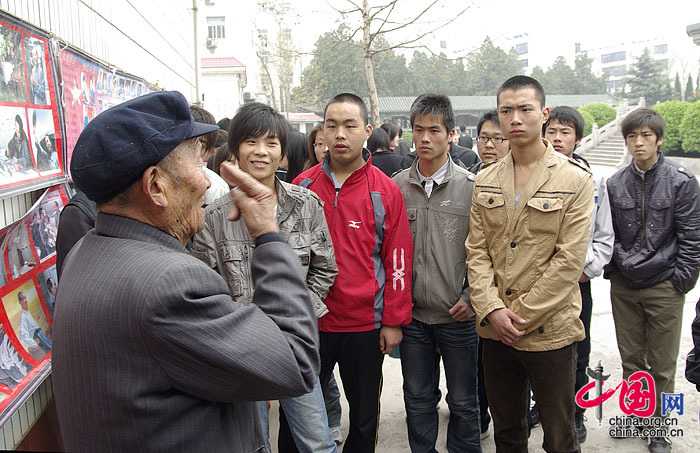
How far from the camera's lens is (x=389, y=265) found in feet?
9.50

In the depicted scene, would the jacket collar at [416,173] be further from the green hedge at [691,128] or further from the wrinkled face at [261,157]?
Result: the green hedge at [691,128]

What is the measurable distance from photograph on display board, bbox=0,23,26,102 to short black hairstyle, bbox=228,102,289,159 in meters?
0.92

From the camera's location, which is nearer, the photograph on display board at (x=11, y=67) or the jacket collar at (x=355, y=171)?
the photograph on display board at (x=11, y=67)

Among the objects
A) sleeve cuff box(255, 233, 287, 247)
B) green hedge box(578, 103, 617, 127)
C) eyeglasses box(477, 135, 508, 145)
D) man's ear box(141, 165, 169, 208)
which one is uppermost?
green hedge box(578, 103, 617, 127)

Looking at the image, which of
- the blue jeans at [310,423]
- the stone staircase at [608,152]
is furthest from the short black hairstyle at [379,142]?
the stone staircase at [608,152]

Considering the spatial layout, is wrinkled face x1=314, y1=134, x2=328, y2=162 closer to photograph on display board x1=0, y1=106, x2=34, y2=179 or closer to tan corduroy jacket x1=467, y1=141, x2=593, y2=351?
tan corduroy jacket x1=467, y1=141, x2=593, y2=351

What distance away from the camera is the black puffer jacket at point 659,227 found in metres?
3.25

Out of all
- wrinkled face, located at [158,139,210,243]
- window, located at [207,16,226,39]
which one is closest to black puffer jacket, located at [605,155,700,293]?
wrinkled face, located at [158,139,210,243]

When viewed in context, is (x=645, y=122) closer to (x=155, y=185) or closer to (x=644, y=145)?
(x=644, y=145)

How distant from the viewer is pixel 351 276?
285 centimetres

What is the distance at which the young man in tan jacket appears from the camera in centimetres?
257

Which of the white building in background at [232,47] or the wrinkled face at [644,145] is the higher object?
the white building in background at [232,47]

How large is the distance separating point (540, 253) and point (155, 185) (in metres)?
1.88

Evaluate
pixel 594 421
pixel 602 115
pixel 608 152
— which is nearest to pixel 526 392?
pixel 594 421
